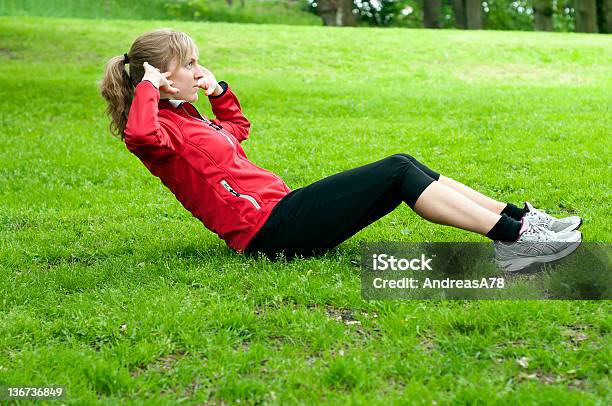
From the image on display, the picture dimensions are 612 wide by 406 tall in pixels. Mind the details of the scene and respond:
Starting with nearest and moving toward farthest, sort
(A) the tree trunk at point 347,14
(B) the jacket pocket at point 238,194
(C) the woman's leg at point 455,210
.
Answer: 1. (C) the woman's leg at point 455,210
2. (B) the jacket pocket at point 238,194
3. (A) the tree trunk at point 347,14

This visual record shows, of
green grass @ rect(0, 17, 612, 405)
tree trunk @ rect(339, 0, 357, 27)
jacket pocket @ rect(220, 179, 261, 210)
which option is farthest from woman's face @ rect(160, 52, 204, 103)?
tree trunk @ rect(339, 0, 357, 27)

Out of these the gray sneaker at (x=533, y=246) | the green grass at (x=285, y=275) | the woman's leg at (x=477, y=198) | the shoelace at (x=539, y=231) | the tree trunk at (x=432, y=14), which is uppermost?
the tree trunk at (x=432, y=14)

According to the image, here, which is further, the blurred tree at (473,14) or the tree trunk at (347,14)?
the blurred tree at (473,14)

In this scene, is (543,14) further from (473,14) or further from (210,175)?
(210,175)

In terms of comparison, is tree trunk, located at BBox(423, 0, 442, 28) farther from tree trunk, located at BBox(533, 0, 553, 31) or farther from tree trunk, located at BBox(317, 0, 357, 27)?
tree trunk, located at BBox(317, 0, 357, 27)

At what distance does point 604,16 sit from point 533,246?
31.8 metres

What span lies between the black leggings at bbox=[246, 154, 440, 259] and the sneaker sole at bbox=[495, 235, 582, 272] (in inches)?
28.6

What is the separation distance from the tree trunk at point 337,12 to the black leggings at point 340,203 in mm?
28549

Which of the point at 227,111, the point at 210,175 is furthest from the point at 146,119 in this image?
the point at 227,111

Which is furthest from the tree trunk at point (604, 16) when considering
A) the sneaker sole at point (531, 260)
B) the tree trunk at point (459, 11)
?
the sneaker sole at point (531, 260)

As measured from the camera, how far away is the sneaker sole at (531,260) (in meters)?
5.18

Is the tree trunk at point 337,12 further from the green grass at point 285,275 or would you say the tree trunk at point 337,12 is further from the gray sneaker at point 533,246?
the gray sneaker at point 533,246

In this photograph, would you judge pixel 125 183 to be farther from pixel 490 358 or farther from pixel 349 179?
pixel 490 358

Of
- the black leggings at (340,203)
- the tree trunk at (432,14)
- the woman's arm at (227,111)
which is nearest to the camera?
the black leggings at (340,203)
